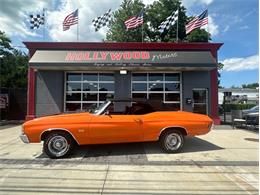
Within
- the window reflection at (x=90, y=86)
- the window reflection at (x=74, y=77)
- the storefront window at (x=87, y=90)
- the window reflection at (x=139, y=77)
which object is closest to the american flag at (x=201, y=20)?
the window reflection at (x=139, y=77)

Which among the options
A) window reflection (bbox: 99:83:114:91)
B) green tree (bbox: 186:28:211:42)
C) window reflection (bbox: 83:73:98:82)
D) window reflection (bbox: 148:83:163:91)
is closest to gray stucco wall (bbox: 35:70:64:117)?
window reflection (bbox: 83:73:98:82)

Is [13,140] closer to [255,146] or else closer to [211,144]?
[211,144]

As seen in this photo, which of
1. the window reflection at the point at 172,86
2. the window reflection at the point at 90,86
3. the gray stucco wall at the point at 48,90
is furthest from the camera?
the window reflection at the point at 172,86

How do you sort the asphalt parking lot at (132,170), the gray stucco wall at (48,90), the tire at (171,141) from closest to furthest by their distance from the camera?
1. the asphalt parking lot at (132,170)
2. the tire at (171,141)
3. the gray stucco wall at (48,90)

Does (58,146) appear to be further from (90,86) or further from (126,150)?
(90,86)

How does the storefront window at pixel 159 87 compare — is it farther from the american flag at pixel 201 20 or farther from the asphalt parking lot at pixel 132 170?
the asphalt parking lot at pixel 132 170

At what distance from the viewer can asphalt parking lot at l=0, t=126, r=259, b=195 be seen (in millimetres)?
4684

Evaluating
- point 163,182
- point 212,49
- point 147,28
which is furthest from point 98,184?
point 147,28

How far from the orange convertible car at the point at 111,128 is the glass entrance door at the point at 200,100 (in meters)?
7.57

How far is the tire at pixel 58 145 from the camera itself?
6.86 m

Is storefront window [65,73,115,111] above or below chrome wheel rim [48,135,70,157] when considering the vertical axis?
above

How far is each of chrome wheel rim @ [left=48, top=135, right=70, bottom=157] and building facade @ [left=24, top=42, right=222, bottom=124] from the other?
7.41m

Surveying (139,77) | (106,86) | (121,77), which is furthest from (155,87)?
(106,86)

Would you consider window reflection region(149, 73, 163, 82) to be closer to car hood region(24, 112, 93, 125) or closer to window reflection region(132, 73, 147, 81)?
window reflection region(132, 73, 147, 81)
